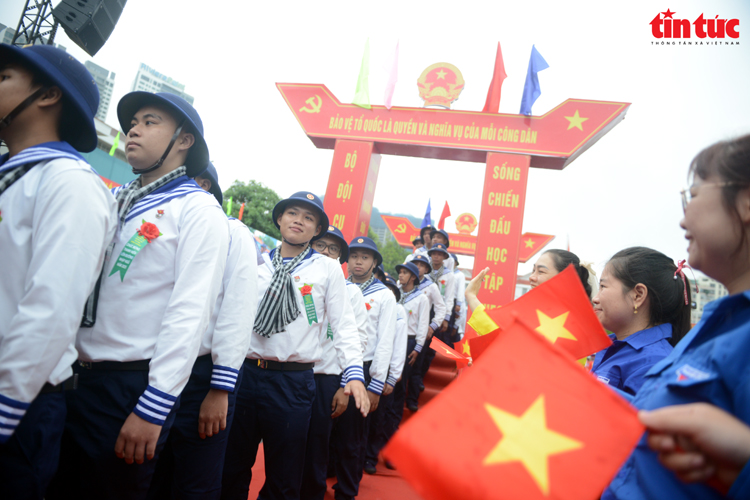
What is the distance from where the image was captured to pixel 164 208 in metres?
1.55

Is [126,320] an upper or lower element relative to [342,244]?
lower

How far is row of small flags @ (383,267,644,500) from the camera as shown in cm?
69

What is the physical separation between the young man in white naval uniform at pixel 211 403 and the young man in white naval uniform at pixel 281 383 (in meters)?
0.45

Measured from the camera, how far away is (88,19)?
15.7 ft

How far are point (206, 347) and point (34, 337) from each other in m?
0.80

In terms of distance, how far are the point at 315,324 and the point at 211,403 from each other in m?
0.90

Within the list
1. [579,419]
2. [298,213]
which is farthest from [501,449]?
[298,213]

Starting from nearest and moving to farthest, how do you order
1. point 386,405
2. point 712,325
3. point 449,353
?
point 712,325 → point 449,353 → point 386,405

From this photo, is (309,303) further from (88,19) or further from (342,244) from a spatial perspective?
(88,19)

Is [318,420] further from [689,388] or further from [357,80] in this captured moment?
[357,80]

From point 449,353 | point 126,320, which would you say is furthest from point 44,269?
point 449,353

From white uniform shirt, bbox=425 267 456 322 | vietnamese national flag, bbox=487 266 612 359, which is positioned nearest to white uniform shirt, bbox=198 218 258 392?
vietnamese national flag, bbox=487 266 612 359

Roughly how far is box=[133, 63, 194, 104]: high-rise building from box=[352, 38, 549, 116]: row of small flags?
57254 millimetres

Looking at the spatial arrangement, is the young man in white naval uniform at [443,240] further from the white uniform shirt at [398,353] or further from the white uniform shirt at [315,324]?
the white uniform shirt at [315,324]
